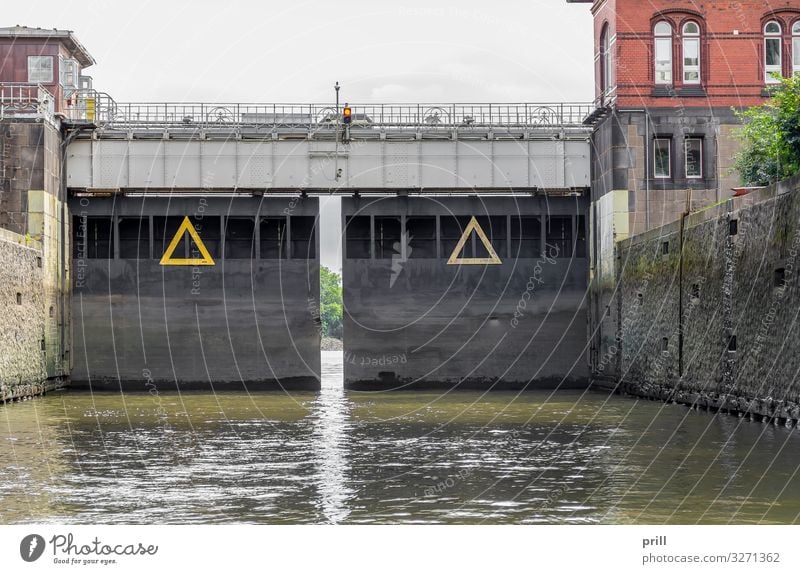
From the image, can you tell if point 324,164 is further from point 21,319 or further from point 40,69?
point 40,69

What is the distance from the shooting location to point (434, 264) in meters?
53.2

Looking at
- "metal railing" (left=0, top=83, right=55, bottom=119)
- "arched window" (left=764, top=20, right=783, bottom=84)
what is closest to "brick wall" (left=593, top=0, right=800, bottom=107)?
"arched window" (left=764, top=20, right=783, bottom=84)

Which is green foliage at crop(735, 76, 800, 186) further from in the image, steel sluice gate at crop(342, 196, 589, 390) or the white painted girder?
steel sluice gate at crop(342, 196, 589, 390)

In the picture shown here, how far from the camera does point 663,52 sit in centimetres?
5025

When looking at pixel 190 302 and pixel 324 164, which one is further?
pixel 324 164

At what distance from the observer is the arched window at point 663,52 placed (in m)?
50.2

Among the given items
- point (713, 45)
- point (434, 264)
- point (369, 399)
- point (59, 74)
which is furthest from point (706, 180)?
point (59, 74)

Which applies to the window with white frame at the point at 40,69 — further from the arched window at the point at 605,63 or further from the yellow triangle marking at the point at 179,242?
the arched window at the point at 605,63

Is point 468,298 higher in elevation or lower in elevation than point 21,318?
higher

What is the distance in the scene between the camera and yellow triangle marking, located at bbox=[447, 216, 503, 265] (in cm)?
5334

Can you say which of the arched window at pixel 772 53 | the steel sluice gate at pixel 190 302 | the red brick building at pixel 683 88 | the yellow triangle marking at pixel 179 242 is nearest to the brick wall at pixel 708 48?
the red brick building at pixel 683 88

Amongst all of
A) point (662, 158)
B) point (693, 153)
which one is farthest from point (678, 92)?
point (662, 158)

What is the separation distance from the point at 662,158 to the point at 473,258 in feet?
29.2

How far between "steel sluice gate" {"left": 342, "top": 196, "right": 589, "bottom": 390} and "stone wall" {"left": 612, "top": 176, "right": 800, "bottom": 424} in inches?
172
